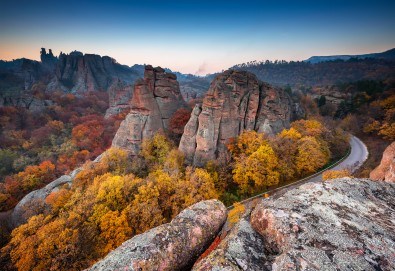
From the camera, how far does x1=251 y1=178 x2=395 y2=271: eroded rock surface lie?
457 cm

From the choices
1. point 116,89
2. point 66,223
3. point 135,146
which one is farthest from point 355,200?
point 116,89

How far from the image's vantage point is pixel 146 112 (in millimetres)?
39594

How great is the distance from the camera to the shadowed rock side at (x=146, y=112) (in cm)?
3909

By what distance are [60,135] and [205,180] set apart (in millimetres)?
65659

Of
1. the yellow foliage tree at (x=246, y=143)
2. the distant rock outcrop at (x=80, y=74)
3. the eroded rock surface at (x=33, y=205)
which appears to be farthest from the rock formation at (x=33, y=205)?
the distant rock outcrop at (x=80, y=74)

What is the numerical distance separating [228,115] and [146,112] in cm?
1713

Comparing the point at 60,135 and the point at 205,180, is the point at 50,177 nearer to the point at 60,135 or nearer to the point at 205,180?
the point at 60,135

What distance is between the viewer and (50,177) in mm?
42750

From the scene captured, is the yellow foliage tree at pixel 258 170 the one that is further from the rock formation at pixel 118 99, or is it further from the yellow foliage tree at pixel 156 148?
the rock formation at pixel 118 99

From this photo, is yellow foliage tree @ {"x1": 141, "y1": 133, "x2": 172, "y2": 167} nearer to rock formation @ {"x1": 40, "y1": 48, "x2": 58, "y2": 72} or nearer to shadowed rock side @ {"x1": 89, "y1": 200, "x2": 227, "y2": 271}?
shadowed rock side @ {"x1": 89, "y1": 200, "x2": 227, "y2": 271}

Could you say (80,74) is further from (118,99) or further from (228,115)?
(228,115)

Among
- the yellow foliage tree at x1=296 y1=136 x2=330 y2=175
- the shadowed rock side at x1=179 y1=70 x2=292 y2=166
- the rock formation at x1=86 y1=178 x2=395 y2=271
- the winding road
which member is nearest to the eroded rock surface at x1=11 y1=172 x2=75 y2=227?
the shadowed rock side at x1=179 y1=70 x2=292 y2=166

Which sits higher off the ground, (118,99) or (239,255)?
(118,99)

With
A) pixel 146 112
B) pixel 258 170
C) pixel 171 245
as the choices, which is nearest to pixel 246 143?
pixel 258 170
